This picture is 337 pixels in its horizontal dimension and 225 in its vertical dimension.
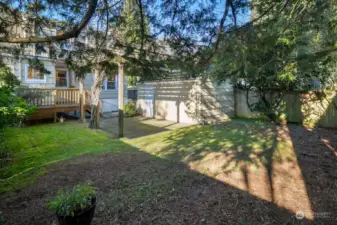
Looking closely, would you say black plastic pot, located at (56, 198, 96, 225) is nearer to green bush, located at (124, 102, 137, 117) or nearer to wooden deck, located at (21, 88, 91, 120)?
wooden deck, located at (21, 88, 91, 120)

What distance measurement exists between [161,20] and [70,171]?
3170 mm

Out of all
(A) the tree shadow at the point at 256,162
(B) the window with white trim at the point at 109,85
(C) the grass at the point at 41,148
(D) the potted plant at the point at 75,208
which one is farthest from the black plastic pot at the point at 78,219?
(B) the window with white trim at the point at 109,85

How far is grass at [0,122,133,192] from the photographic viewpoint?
3.60m

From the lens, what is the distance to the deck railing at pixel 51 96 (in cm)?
848

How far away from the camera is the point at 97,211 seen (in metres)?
2.42

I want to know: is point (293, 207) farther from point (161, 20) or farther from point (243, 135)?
point (243, 135)

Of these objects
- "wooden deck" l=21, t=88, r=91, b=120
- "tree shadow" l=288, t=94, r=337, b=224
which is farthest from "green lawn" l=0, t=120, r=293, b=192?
"wooden deck" l=21, t=88, r=91, b=120

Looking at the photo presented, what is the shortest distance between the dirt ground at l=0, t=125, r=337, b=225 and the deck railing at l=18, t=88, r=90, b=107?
19.8 ft

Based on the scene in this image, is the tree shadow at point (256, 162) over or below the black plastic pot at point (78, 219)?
below

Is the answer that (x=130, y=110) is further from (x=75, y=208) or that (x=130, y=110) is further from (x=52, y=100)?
(x=75, y=208)

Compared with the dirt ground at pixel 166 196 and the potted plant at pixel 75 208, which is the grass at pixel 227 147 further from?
the potted plant at pixel 75 208

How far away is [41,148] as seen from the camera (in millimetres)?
5270

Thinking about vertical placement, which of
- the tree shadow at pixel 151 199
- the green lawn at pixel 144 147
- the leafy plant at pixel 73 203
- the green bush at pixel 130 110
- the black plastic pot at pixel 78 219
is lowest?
the tree shadow at pixel 151 199

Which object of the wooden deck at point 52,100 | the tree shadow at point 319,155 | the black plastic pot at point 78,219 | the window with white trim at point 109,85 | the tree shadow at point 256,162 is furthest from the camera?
the window with white trim at point 109,85
